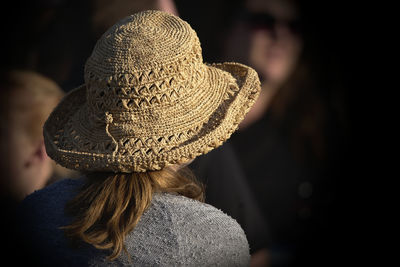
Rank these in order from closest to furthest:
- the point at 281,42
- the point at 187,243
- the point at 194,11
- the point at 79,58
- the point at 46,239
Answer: the point at 187,243 → the point at 46,239 → the point at 281,42 → the point at 194,11 → the point at 79,58

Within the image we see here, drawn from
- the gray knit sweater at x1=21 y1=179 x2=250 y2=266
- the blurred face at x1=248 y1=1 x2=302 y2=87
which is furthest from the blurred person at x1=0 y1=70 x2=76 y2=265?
the gray knit sweater at x1=21 y1=179 x2=250 y2=266

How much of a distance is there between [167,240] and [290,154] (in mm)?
1912

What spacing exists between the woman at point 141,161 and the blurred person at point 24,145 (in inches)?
59.9

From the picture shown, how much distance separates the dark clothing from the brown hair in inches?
47.1

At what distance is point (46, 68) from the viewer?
10.5 feet

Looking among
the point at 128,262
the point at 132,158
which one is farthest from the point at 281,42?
the point at 128,262

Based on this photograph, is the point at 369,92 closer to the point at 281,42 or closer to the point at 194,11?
the point at 281,42

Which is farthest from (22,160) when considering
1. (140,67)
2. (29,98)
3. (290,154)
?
(140,67)

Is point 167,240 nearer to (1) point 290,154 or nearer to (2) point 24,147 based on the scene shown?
(1) point 290,154

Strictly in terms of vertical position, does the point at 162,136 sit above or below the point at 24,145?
above

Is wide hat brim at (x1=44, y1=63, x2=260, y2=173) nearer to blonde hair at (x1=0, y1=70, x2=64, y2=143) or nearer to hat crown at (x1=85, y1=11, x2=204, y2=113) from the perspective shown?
hat crown at (x1=85, y1=11, x2=204, y2=113)

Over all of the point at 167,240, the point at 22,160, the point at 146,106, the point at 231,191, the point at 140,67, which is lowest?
the point at 22,160

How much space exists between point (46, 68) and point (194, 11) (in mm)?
1191

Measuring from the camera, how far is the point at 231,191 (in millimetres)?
2814
